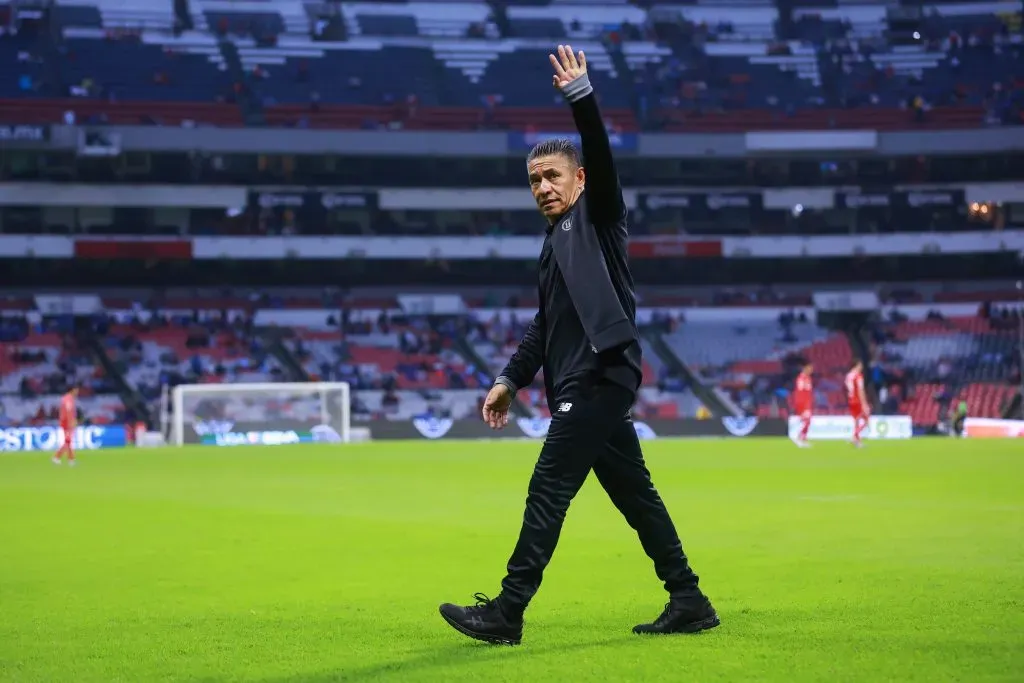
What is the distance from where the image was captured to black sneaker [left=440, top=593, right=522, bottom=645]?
6.72m

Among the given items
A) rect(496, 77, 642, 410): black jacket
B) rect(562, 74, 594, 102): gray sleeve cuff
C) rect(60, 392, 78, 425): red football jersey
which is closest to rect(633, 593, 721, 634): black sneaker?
rect(496, 77, 642, 410): black jacket

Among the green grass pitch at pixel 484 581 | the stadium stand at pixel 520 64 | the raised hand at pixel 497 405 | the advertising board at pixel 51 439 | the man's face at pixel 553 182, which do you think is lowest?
the advertising board at pixel 51 439

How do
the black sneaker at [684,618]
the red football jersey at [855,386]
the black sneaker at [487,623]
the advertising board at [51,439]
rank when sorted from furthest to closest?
the advertising board at [51,439], the red football jersey at [855,386], the black sneaker at [684,618], the black sneaker at [487,623]

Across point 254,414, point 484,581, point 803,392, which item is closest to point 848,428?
point 803,392

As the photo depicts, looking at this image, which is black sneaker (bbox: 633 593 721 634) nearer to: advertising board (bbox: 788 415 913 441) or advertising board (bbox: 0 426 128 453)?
advertising board (bbox: 788 415 913 441)

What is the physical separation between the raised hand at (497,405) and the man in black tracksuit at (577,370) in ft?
1.05

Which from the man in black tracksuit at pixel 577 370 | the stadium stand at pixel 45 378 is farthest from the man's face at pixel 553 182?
the stadium stand at pixel 45 378

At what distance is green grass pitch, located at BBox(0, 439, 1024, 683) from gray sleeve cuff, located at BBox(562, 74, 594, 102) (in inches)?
106

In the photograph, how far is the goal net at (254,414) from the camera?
152 feet

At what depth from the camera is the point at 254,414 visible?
46750mm

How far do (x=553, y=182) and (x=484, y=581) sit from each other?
4.24m

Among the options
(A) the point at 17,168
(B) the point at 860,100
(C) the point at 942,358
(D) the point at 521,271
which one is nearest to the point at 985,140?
(B) the point at 860,100

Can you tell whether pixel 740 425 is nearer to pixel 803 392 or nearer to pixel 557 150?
pixel 803 392

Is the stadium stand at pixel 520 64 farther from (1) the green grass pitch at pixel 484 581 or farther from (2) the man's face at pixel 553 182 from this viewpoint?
(2) the man's face at pixel 553 182
